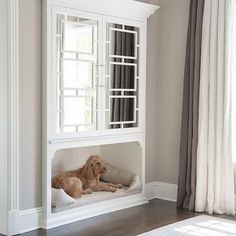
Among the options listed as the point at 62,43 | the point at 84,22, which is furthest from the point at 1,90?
the point at 84,22

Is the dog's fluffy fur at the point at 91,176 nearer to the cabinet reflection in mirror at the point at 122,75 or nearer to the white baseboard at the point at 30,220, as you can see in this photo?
the cabinet reflection in mirror at the point at 122,75

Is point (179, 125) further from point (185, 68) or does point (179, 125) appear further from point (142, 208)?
point (142, 208)

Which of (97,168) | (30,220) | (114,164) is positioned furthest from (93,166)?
(30,220)

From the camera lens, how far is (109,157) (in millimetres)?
5449

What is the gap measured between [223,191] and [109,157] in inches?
55.5

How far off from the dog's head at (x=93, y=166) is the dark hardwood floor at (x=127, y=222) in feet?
1.81

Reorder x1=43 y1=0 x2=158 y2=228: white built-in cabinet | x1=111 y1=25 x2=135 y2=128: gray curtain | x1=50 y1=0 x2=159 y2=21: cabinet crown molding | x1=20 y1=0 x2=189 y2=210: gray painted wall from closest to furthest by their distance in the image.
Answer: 1. x1=43 y1=0 x2=158 y2=228: white built-in cabinet
2. x1=50 y1=0 x2=159 y2=21: cabinet crown molding
3. x1=111 y1=25 x2=135 y2=128: gray curtain
4. x1=20 y1=0 x2=189 y2=210: gray painted wall

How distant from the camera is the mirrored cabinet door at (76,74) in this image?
164 inches

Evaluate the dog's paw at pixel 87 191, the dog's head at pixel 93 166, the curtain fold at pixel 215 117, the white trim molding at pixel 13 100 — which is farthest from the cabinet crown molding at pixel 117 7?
the dog's paw at pixel 87 191

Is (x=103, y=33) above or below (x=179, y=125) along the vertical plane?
above

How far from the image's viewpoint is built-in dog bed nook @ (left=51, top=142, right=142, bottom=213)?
4.94m

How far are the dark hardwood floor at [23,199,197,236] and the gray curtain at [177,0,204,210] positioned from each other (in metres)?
0.22

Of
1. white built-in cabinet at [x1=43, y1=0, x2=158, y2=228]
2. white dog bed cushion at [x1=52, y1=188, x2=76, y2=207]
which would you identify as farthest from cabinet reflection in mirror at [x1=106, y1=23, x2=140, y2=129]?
white dog bed cushion at [x1=52, y1=188, x2=76, y2=207]

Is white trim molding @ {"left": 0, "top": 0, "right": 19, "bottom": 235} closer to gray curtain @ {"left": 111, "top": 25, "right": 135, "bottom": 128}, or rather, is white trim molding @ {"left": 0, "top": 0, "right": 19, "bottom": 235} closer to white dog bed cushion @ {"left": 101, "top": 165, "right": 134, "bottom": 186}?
gray curtain @ {"left": 111, "top": 25, "right": 135, "bottom": 128}
